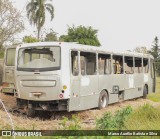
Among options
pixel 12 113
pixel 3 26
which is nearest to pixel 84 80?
pixel 12 113

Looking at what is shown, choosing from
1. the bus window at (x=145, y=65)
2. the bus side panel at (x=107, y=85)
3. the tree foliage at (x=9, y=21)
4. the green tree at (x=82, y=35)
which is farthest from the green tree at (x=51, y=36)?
the bus side panel at (x=107, y=85)

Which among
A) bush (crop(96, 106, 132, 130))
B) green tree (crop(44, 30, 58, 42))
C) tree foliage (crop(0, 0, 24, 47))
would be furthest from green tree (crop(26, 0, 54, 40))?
bush (crop(96, 106, 132, 130))

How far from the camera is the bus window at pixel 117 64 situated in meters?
18.1

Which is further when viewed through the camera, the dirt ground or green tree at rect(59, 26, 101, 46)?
green tree at rect(59, 26, 101, 46)

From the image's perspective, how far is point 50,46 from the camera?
13828 millimetres

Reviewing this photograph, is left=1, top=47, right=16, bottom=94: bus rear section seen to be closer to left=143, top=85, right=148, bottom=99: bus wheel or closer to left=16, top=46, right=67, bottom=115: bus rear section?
left=16, top=46, right=67, bottom=115: bus rear section

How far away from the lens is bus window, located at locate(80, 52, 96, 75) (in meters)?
14.7

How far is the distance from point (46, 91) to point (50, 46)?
161 centimetres

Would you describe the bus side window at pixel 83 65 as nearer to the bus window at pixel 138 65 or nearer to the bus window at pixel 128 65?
the bus window at pixel 128 65

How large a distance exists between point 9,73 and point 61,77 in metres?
4.71

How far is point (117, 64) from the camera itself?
18531 millimetres

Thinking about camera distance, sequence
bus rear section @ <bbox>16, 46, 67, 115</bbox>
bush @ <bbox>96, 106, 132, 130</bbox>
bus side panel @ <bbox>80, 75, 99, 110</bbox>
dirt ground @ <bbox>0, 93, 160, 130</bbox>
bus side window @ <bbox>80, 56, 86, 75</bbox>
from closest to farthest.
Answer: bush @ <bbox>96, 106, 132, 130</bbox> → dirt ground @ <bbox>0, 93, 160, 130</bbox> → bus rear section @ <bbox>16, 46, 67, 115</bbox> → bus side panel @ <bbox>80, 75, 99, 110</bbox> → bus side window @ <bbox>80, 56, 86, 75</bbox>

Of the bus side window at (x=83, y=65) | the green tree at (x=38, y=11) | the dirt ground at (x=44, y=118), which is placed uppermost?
the green tree at (x=38, y=11)

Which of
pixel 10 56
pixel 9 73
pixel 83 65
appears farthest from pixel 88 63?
pixel 10 56
